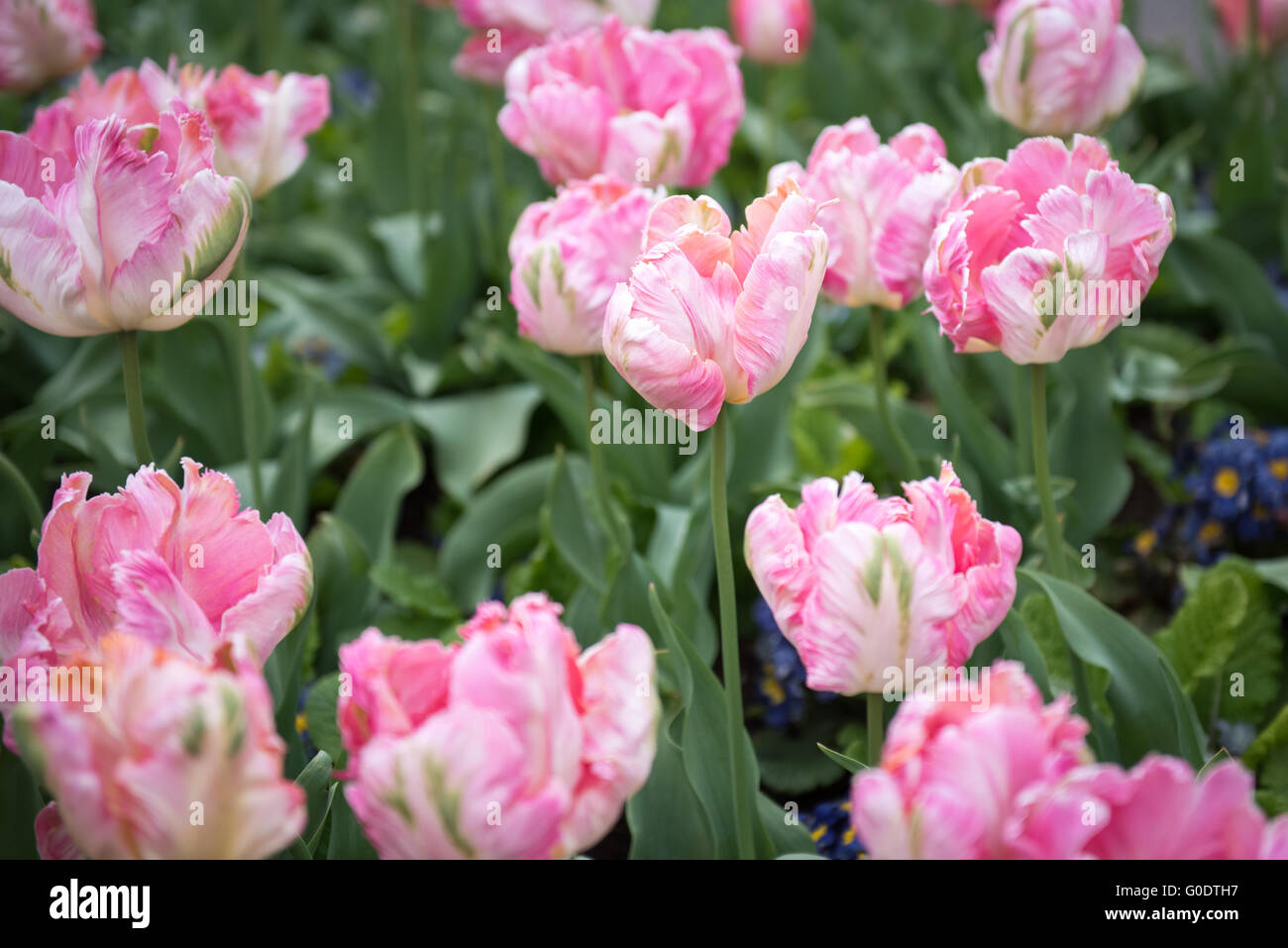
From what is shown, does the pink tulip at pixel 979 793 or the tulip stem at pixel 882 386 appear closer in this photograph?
the pink tulip at pixel 979 793

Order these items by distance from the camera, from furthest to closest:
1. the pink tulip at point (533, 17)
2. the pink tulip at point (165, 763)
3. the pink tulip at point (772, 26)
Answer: the pink tulip at point (772, 26), the pink tulip at point (533, 17), the pink tulip at point (165, 763)

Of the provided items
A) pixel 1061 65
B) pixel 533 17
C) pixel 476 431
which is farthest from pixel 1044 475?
pixel 533 17

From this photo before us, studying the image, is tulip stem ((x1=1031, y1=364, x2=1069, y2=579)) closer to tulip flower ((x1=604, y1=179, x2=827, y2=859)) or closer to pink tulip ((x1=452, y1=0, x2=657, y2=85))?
tulip flower ((x1=604, y1=179, x2=827, y2=859))

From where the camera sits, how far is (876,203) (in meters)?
1.32

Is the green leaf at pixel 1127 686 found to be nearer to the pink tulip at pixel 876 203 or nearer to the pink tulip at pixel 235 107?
the pink tulip at pixel 876 203

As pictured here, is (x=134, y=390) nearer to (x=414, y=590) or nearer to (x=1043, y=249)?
(x=414, y=590)

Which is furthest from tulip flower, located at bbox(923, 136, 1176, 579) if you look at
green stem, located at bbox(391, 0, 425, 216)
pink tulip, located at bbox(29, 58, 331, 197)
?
green stem, located at bbox(391, 0, 425, 216)

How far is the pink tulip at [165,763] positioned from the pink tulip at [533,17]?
67.4 inches

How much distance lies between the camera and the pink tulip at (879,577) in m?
0.88

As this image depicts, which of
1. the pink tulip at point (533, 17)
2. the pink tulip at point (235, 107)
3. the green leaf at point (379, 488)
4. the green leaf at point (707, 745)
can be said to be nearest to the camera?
the green leaf at point (707, 745)

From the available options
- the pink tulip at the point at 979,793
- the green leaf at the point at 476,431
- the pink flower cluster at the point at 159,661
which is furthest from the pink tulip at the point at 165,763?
the green leaf at the point at 476,431

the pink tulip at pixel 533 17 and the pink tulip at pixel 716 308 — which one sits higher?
the pink tulip at pixel 533 17

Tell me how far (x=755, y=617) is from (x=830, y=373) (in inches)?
29.7

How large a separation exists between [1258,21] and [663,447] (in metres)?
1.60
